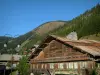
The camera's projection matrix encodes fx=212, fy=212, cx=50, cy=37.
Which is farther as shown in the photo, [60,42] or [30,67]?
[30,67]

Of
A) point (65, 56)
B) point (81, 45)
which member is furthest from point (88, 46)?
point (65, 56)

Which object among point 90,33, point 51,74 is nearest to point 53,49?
point 51,74

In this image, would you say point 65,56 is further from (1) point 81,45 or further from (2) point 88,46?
(2) point 88,46

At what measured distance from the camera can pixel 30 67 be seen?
29094 millimetres

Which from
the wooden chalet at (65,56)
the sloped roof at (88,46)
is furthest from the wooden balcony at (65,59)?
the sloped roof at (88,46)

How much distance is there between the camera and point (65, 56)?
73.4ft

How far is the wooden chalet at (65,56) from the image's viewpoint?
1920 centimetres

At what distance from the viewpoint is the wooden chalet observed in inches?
756

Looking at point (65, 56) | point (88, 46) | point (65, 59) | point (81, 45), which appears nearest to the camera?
point (81, 45)

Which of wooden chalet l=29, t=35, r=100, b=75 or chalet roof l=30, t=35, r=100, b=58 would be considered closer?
chalet roof l=30, t=35, r=100, b=58

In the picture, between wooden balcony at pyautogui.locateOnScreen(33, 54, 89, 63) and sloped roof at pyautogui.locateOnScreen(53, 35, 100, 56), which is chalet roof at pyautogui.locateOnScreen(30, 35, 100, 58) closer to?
sloped roof at pyautogui.locateOnScreen(53, 35, 100, 56)

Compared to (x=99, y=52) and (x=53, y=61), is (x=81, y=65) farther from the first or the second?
(x=53, y=61)

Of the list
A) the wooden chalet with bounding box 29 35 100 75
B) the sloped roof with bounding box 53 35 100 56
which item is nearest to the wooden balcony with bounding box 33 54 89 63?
the wooden chalet with bounding box 29 35 100 75

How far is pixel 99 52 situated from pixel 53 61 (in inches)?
270
